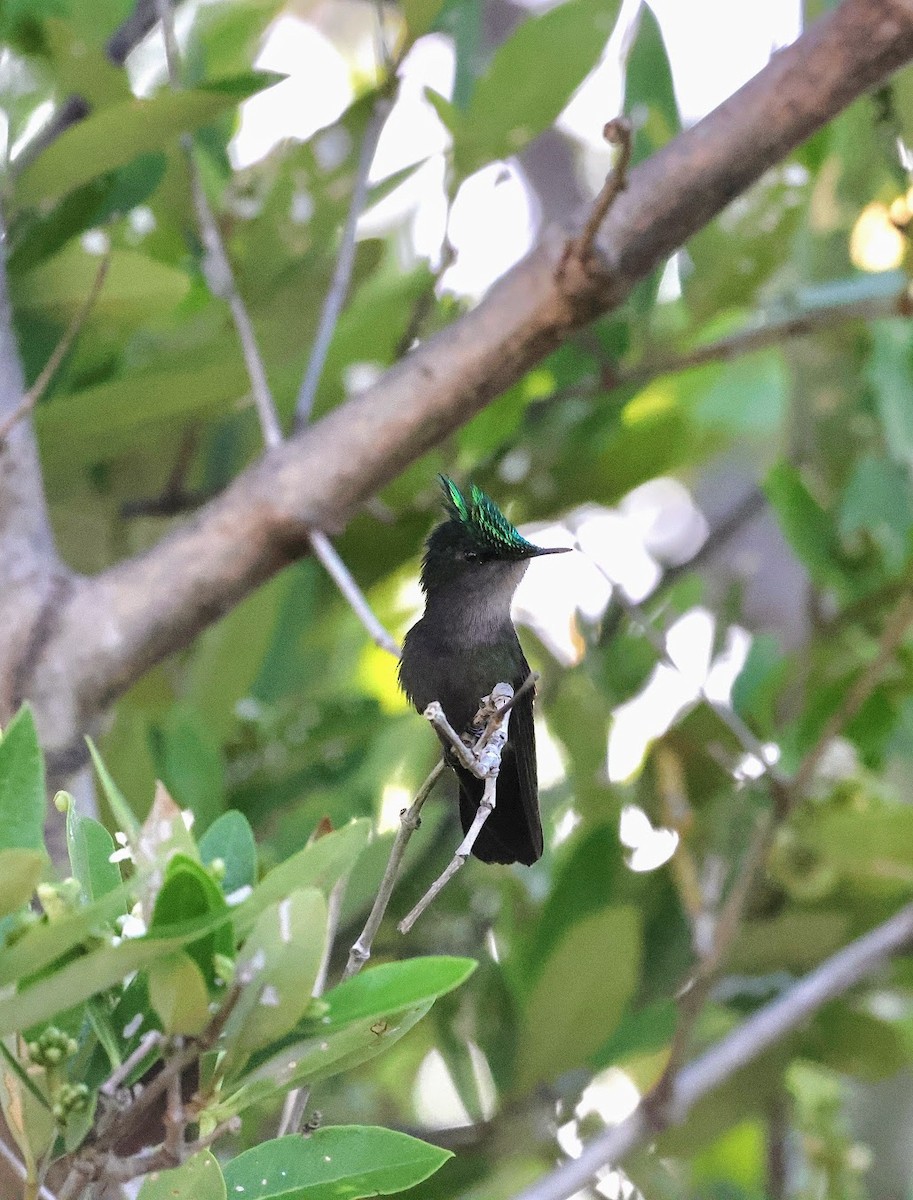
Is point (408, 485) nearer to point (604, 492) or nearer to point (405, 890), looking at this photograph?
point (604, 492)

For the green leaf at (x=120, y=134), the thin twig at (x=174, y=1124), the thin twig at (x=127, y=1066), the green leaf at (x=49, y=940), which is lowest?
the thin twig at (x=174, y=1124)

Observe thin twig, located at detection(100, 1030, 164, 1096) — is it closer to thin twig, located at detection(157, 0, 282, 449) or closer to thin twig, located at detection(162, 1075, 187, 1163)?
thin twig, located at detection(162, 1075, 187, 1163)

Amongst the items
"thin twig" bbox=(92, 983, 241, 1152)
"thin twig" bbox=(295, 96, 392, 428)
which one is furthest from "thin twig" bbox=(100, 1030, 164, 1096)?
"thin twig" bbox=(295, 96, 392, 428)

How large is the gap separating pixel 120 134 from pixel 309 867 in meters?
1.48

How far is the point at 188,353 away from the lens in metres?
2.34

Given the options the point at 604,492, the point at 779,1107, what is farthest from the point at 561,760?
the point at 779,1107

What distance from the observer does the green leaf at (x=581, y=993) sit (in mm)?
2338

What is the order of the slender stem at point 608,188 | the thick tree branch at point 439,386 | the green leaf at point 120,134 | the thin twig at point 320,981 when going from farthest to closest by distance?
the green leaf at point 120,134 → the thick tree branch at point 439,386 → the slender stem at point 608,188 → the thin twig at point 320,981

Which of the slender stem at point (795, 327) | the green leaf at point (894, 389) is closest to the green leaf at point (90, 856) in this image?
the slender stem at point (795, 327)

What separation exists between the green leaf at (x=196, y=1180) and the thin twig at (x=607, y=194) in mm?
1127

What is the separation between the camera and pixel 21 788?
104 cm

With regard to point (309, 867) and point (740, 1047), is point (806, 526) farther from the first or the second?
point (309, 867)

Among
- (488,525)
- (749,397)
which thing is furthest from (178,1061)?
(749,397)

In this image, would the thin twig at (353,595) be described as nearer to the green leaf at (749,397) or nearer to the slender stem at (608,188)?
the slender stem at (608,188)
